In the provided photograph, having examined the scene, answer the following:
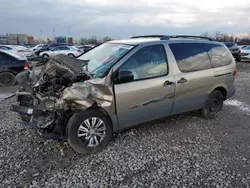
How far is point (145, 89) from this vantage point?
348 cm

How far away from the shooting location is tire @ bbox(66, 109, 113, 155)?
121 inches

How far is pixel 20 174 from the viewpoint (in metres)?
2.79

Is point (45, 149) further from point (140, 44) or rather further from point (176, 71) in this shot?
point (176, 71)

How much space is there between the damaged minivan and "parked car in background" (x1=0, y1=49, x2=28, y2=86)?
5.32 metres

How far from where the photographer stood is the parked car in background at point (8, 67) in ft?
27.2

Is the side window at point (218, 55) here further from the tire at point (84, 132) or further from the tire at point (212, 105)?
the tire at point (84, 132)

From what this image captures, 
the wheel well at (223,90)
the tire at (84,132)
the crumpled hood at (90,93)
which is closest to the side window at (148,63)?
the crumpled hood at (90,93)

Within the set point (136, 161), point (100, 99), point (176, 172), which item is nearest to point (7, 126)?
point (100, 99)

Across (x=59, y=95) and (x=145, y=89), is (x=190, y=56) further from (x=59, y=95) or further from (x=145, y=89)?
(x=59, y=95)

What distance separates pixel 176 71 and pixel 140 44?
81cm

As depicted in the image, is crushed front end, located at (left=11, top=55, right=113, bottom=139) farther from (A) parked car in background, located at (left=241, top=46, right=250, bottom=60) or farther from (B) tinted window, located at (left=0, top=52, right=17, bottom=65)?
(A) parked car in background, located at (left=241, top=46, right=250, bottom=60)

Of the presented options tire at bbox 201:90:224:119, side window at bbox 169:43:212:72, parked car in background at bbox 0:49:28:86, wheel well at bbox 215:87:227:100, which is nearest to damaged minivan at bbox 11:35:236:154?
side window at bbox 169:43:212:72

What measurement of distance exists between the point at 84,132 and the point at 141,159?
918 mm

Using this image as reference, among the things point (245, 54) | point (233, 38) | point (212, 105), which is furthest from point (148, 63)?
point (233, 38)
